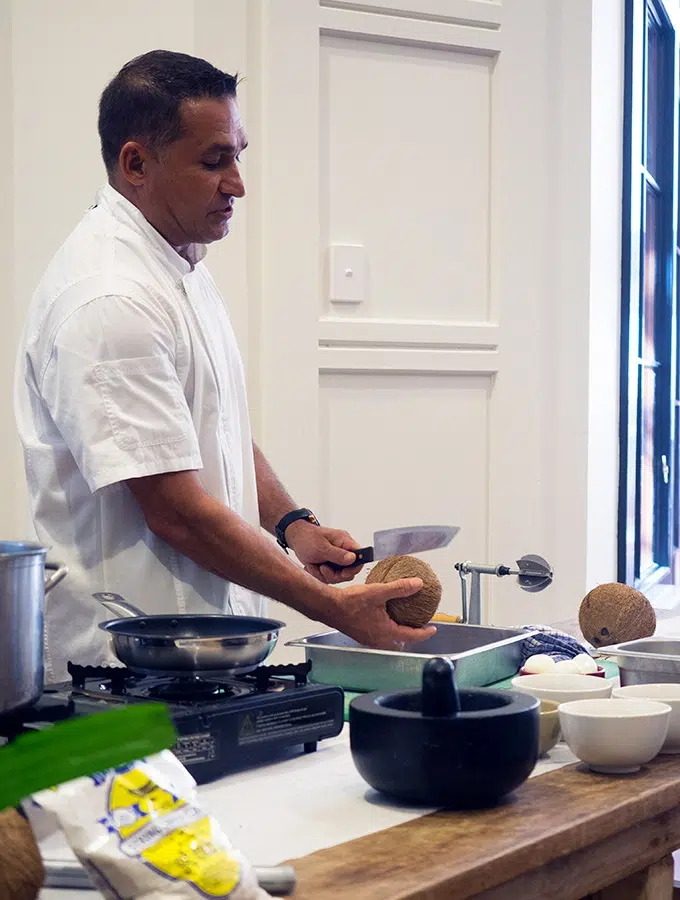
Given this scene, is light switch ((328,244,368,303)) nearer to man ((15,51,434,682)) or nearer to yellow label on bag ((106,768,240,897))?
man ((15,51,434,682))

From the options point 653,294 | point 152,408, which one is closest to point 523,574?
point 152,408

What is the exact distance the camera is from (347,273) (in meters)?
2.72

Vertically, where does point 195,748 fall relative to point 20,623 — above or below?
below

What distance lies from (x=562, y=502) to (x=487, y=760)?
199cm

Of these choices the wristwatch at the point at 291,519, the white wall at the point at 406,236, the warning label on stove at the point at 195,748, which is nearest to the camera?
the warning label on stove at the point at 195,748

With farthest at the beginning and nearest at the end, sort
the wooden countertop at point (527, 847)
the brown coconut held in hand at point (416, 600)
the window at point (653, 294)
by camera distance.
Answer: the window at point (653, 294) → the brown coconut held in hand at point (416, 600) → the wooden countertop at point (527, 847)

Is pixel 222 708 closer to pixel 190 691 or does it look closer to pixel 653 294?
pixel 190 691

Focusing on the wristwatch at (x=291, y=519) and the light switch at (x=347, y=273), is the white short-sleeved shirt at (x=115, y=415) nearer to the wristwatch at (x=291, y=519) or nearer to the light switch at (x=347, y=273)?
the wristwatch at (x=291, y=519)

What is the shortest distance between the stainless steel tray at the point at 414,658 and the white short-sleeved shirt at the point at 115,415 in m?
0.31

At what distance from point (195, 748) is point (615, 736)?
394 mm

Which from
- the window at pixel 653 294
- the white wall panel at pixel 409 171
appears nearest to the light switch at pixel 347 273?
the white wall panel at pixel 409 171

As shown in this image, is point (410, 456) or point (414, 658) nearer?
point (414, 658)

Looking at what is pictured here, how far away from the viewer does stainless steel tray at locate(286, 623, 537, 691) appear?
56.6 inches

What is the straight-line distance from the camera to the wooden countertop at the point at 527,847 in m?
0.87
